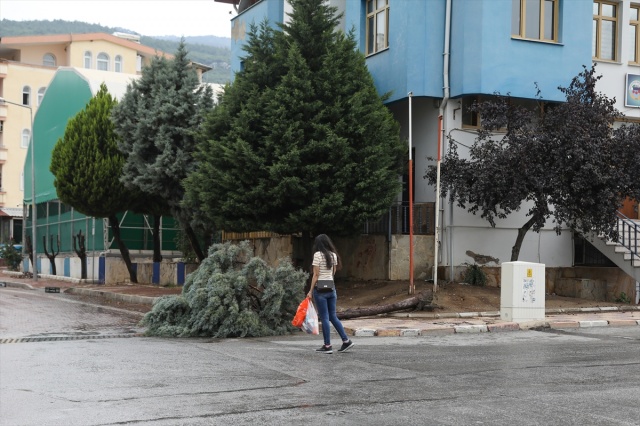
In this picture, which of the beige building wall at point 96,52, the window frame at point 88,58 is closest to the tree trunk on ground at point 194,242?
the beige building wall at point 96,52

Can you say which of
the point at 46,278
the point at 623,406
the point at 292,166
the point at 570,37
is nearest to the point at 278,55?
the point at 292,166

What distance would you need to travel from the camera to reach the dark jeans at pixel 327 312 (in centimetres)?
1251

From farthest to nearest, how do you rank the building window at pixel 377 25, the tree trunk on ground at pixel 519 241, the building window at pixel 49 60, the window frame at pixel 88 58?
the building window at pixel 49 60, the window frame at pixel 88 58, the building window at pixel 377 25, the tree trunk on ground at pixel 519 241

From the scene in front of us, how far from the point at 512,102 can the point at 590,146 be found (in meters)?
3.93

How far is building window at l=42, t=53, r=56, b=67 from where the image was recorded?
244 feet

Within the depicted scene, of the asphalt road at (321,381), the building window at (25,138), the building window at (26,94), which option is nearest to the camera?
the asphalt road at (321,381)

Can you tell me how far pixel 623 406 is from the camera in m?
7.97

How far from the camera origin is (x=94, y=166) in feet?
104

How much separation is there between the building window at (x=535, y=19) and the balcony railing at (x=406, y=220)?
520 centimetres

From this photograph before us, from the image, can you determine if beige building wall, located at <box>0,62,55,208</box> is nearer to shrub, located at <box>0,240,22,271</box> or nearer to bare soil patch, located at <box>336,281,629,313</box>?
shrub, located at <box>0,240,22,271</box>

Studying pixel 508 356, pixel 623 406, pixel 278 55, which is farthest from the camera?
pixel 278 55

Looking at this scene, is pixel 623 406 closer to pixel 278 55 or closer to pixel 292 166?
pixel 292 166

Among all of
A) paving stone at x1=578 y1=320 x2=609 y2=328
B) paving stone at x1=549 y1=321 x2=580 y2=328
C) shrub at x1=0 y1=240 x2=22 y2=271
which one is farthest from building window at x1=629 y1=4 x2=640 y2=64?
shrub at x1=0 y1=240 x2=22 y2=271

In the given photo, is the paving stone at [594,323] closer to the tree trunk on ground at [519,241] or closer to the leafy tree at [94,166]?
the tree trunk on ground at [519,241]
